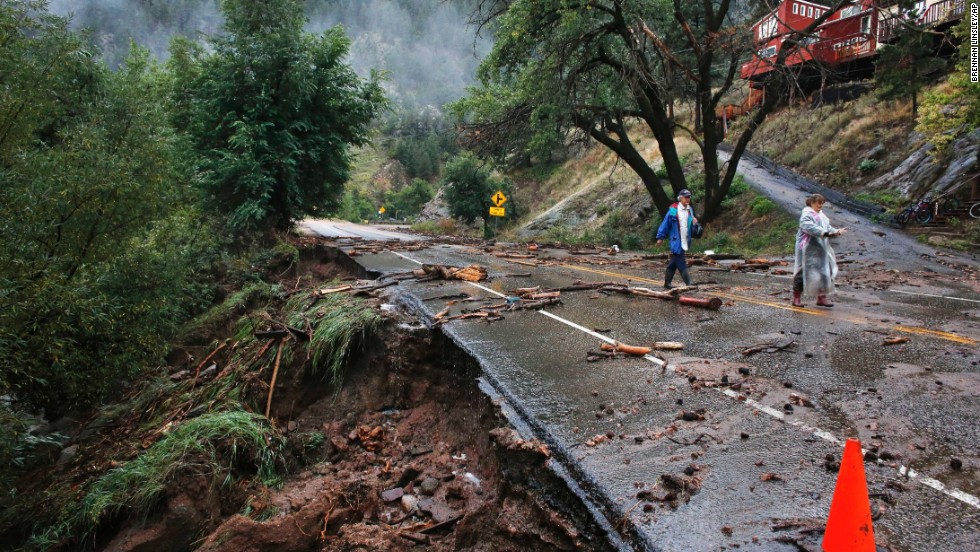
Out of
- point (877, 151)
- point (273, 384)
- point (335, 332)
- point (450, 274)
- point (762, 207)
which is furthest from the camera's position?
point (877, 151)

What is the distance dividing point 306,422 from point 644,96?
50.6 ft

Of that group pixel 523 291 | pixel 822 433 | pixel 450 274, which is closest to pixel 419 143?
pixel 450 274

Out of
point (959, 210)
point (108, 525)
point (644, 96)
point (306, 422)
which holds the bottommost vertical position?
point (108, 525)

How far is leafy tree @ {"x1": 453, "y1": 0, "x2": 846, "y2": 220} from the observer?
15.3 metres

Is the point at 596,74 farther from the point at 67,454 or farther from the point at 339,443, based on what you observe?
the point at 67,454

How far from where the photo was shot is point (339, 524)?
4355 mm

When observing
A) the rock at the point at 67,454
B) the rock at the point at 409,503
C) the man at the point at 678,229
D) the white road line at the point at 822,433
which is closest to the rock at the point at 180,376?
the rock at the point at 67,454

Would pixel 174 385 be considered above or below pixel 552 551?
below

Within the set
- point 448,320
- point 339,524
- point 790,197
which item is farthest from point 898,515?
point 790,197

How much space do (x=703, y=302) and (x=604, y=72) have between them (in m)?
13.2

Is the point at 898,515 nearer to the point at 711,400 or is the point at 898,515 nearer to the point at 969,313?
the point at 711,400

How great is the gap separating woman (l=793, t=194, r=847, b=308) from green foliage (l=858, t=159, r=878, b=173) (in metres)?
18.6

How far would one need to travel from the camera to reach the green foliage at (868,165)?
71.8 ft

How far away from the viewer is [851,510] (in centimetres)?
225
